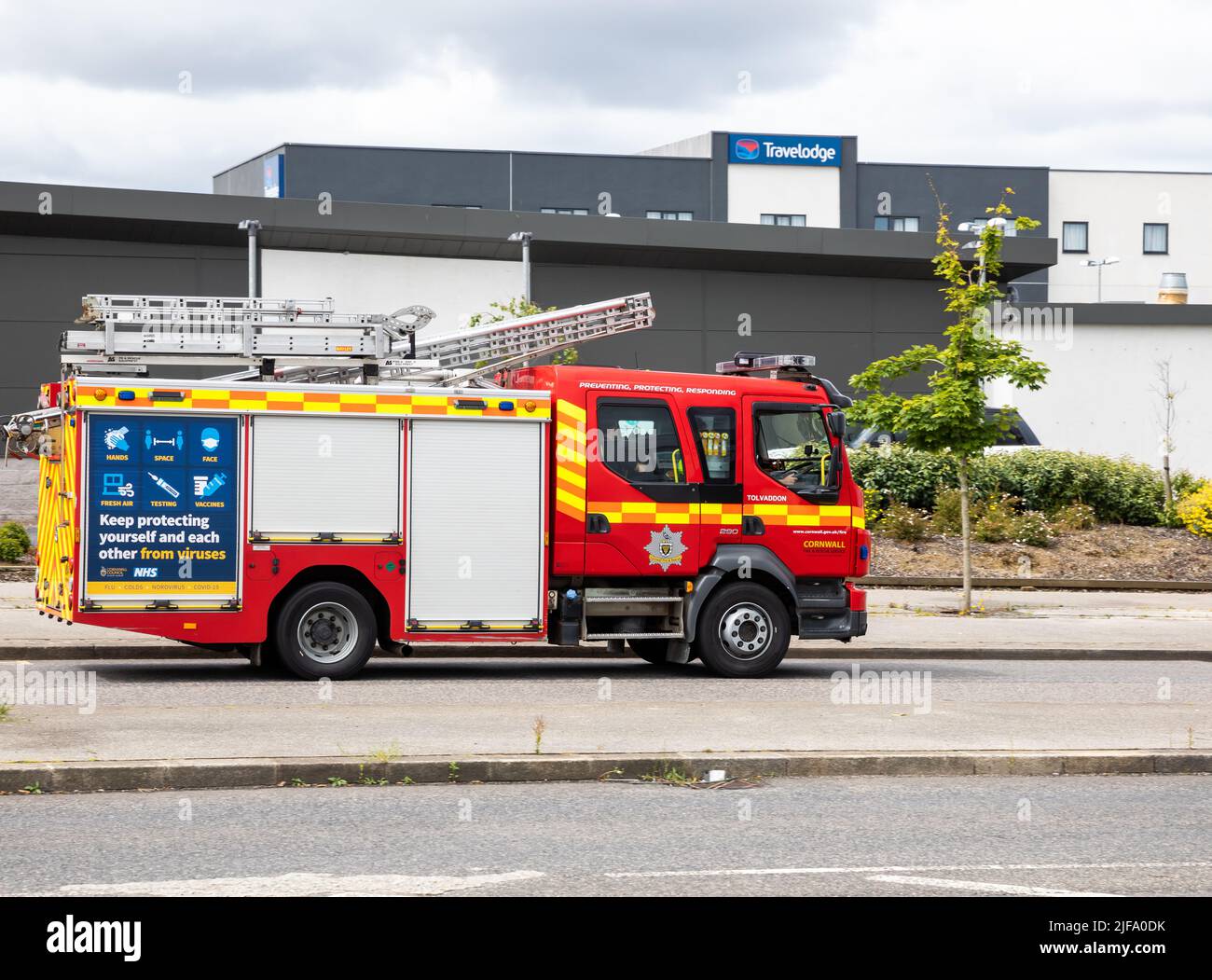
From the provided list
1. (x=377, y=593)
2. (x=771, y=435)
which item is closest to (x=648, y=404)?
(x=771, y=435)

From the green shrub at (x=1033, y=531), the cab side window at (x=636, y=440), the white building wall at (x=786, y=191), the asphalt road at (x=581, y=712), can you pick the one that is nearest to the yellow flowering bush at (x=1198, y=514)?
the green shrub at (x=1033, y=531)

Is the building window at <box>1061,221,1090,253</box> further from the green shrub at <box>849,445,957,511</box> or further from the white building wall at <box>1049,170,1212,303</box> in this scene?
the green shrub at <box>849,445,957,511</box>

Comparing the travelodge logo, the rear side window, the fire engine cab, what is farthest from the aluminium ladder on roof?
the travelodge logo

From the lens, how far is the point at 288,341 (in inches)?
549

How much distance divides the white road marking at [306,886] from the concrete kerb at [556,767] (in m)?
2.26

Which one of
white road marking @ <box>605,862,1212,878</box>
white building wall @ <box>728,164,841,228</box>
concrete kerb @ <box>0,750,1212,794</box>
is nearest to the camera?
white road marking @ <box>605,862,1212,878</box>

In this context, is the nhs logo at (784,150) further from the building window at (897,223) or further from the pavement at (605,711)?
the pavement at (605,711)

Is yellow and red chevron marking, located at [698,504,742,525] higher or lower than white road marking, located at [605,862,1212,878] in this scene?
higher

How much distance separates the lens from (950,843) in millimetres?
7664

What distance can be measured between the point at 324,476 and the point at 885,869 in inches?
301

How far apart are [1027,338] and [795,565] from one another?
105 feet

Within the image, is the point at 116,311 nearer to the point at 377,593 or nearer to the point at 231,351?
the point at 231,351

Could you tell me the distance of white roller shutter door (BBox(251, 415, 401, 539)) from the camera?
1330cm

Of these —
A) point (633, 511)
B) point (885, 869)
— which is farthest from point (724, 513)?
point (885, 869)
